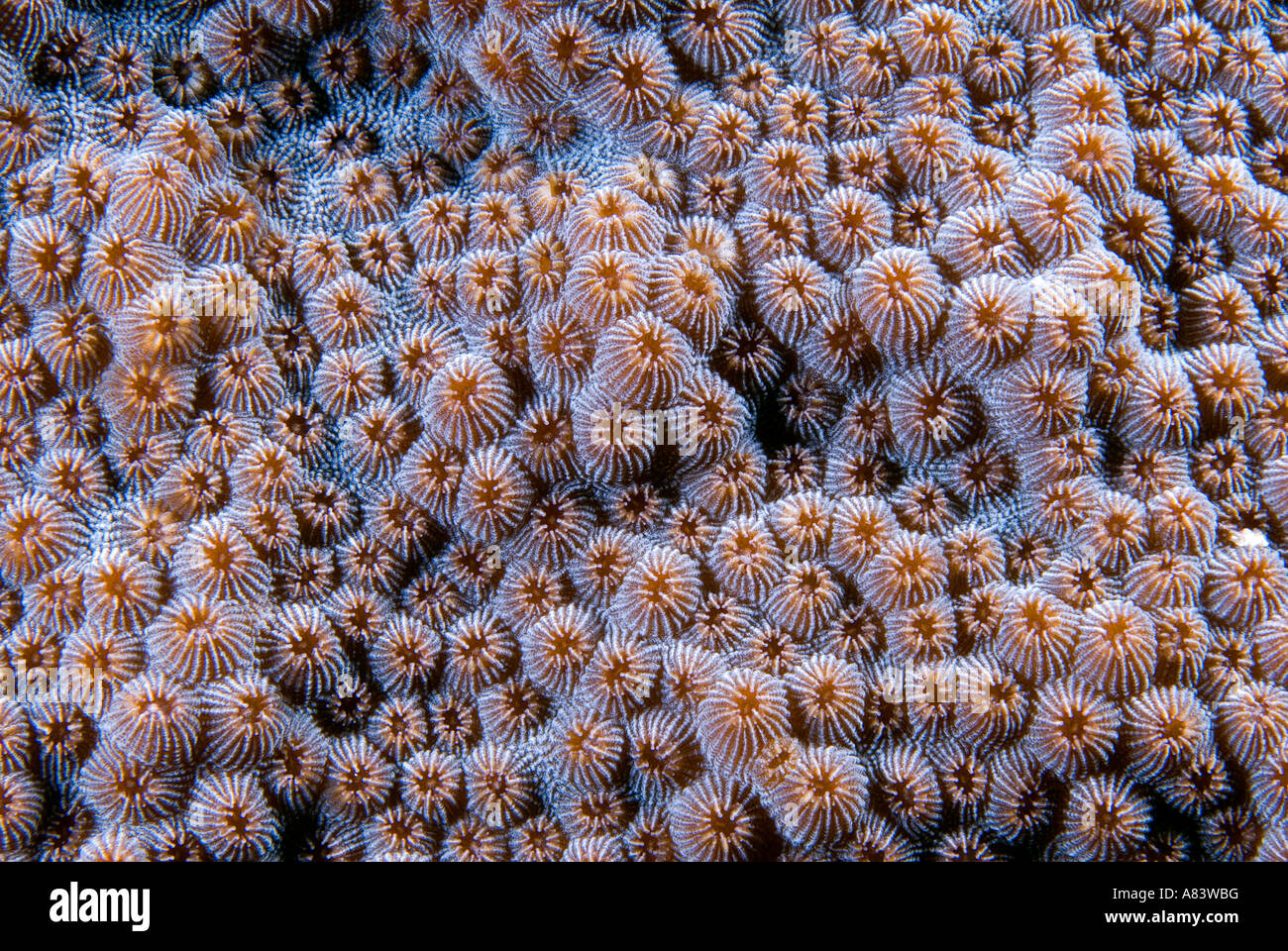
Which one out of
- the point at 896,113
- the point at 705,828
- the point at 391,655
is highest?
the point at 896,113

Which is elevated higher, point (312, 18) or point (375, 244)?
point (312, 18)

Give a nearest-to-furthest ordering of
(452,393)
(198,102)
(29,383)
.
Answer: (452,393) → (29,383) → (198,102)

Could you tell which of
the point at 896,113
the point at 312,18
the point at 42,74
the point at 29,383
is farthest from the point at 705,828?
the point at 42,74

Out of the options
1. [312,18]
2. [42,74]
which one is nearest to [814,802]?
[312,18]
